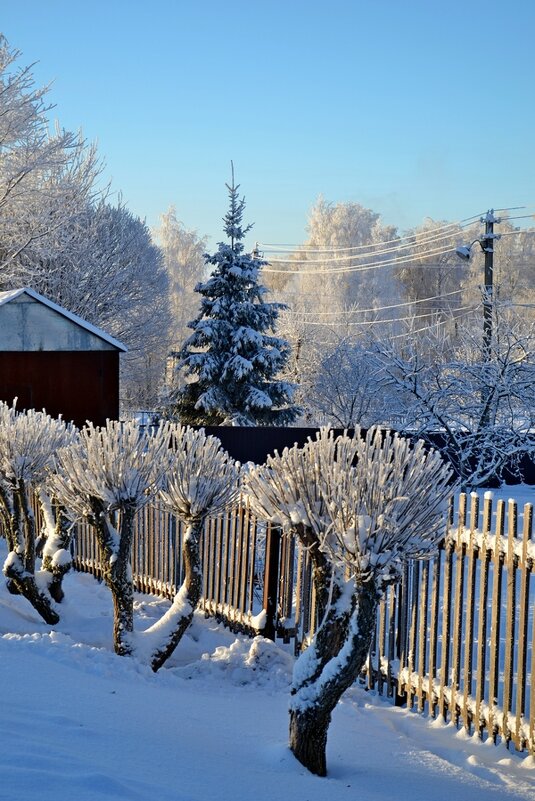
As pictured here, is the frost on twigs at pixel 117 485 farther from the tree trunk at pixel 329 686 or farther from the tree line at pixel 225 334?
the tree line at pixel 225 334

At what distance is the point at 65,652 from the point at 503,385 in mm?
9863

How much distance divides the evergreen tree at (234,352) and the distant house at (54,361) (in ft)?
21.0

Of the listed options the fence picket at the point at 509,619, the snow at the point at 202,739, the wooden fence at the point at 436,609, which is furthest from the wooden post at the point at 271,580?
the fence picket at the point at 509,619

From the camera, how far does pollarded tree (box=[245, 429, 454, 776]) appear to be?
13.8ft

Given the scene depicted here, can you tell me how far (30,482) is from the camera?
8.04 metres

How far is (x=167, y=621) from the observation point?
20.5 feet

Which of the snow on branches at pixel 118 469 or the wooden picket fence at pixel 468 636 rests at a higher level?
the snow on branches at pixel 118 469

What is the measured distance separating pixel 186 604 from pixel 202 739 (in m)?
1.95

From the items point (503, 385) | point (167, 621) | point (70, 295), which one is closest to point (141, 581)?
point (167, 621)

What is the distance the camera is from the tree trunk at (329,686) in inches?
167

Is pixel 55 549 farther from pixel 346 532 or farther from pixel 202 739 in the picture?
pixel 346 532

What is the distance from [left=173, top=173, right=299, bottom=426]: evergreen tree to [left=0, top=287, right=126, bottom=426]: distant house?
6.40 m

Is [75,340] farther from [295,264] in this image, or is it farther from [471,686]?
→ [295,264]

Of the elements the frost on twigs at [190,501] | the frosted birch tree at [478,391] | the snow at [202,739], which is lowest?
the snow at [202,739]
